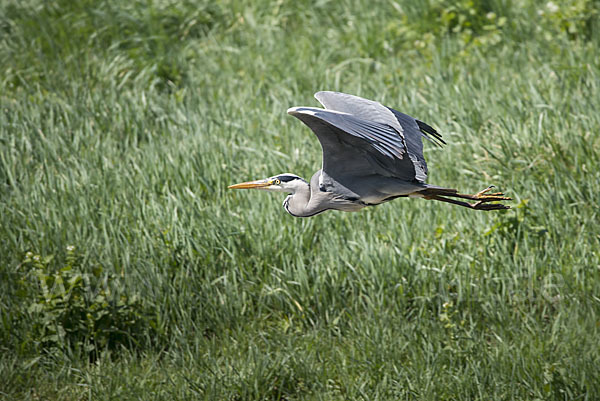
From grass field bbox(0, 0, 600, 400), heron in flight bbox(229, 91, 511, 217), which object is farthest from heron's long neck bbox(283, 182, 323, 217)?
grass field bbox(0, 0, 600, 400)

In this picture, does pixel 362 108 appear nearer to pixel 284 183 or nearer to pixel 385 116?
pixel 385 116

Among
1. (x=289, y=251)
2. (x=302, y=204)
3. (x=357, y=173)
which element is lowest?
(x=289, y=251)

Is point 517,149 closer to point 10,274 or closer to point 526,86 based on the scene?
point 526,86

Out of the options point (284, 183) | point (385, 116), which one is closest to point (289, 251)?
point (284, 183)

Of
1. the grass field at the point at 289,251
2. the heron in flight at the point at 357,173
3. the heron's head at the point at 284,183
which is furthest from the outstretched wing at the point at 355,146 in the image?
the grass field at the point at 289,251

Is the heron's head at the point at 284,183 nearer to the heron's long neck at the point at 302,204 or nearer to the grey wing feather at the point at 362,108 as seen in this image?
the heron's long neck at the point at 302,204

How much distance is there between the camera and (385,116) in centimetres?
233

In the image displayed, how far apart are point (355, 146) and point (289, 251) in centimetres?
244

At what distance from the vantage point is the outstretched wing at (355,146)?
2.10m

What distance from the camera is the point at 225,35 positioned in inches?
295

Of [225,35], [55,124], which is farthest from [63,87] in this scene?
[225,35]

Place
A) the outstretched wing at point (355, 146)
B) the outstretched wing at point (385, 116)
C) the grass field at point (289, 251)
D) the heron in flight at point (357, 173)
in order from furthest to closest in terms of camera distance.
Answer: the grass field at point (289, 251)
the outstretched wing at point (385, 116)
the heron in flight at point (357, 173)
the outstretched wing at point (355, 146)

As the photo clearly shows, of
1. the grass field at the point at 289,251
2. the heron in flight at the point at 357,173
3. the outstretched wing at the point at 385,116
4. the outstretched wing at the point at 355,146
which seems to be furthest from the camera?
the grass field at the point at 289,251

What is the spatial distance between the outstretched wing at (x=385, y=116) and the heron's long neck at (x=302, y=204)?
32 centimetres
